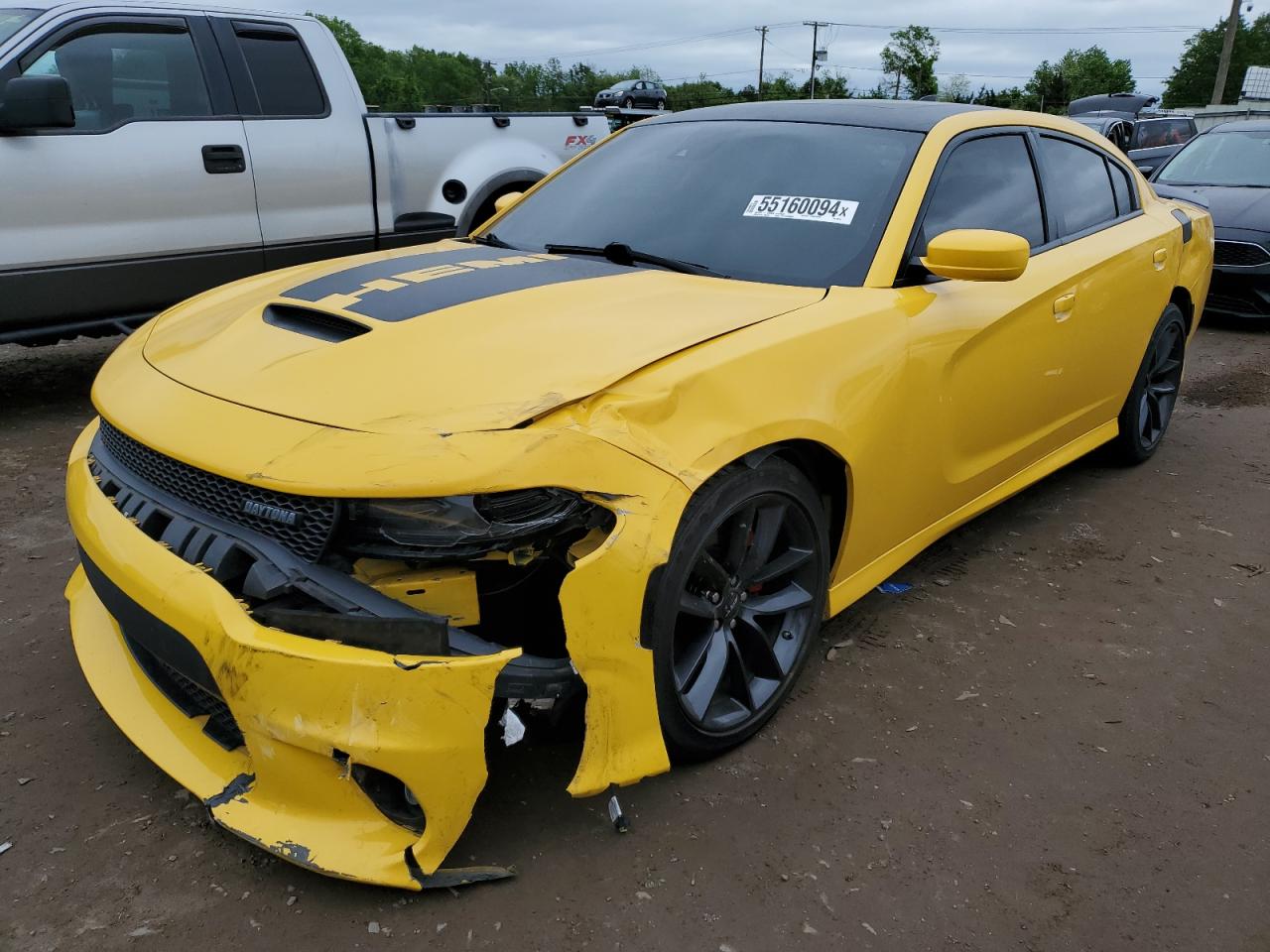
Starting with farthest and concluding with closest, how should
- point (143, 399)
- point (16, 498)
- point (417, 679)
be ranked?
point (16, 498)
point (143, 399)
point (417, 679)

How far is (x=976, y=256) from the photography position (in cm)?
267

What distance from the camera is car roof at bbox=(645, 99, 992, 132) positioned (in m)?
3.18

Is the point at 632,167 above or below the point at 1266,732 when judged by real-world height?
above

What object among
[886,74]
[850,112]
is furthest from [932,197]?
[886,74]

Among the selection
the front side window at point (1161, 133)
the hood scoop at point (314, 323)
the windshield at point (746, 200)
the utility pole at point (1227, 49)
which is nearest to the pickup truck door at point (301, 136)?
the windshield at point (746, 200)

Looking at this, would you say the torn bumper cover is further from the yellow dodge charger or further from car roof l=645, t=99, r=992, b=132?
car roof l=645, t=99, r=992, b=132

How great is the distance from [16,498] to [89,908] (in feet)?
8.61

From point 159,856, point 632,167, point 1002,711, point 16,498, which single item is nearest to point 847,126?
point 632,167

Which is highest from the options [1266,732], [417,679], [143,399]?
[143,399]

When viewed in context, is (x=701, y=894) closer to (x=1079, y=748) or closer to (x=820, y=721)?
(x=820, y=721)

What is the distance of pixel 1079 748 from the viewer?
2604mm

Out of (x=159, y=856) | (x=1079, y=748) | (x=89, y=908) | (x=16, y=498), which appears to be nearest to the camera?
(x=89, y=908)

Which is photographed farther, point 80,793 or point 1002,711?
point 1002,711

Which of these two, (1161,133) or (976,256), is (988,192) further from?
(1161,133)
